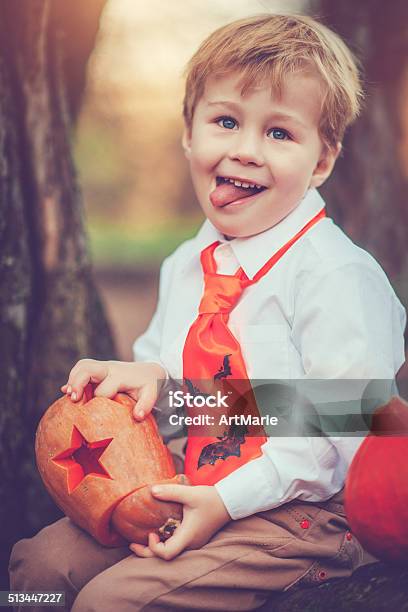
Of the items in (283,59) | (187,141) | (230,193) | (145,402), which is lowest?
(145,402)

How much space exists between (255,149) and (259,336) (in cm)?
32

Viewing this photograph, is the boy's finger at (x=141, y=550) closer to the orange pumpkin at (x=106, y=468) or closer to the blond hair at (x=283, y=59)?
the orange pumpkin at (x=106, y=468)

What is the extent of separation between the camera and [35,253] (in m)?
1.76

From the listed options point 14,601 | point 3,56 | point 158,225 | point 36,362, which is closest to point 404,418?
point 14,601

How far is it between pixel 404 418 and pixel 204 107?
0.64 metres

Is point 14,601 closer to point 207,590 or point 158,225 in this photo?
point 207,590

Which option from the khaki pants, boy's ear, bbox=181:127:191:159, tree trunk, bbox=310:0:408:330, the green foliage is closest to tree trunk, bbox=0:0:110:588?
the khaki pants

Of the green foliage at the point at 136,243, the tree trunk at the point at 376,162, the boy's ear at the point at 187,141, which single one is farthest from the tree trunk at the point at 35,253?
the green foliage at the point at 136,243

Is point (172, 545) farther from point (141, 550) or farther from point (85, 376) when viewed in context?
point (85, 376)

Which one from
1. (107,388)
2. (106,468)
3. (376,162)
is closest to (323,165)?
(107,388)

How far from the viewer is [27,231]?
173 centimetres

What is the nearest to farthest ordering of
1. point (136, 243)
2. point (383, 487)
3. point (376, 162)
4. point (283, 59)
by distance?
1. point (383, 487)
2. point (283, 59)
3. point (376, 162)
4. point (136, 243)

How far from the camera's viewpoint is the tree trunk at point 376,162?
232 centimetres

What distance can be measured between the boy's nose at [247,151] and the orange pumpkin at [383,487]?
1.50 ft
